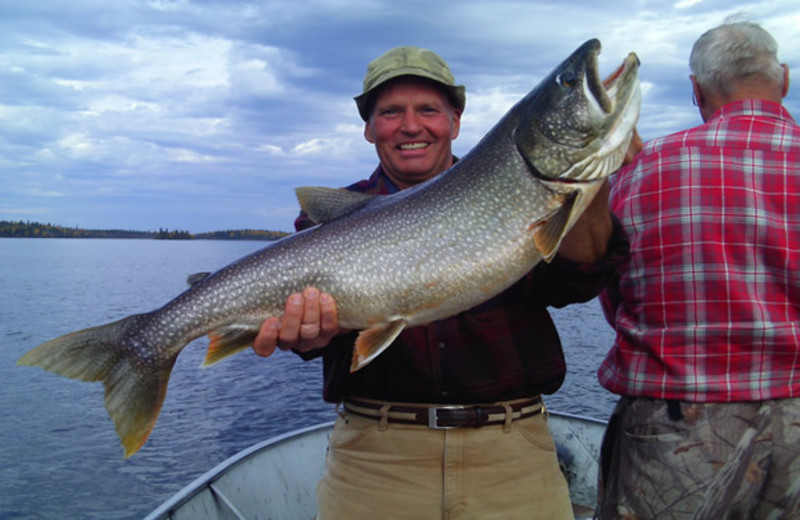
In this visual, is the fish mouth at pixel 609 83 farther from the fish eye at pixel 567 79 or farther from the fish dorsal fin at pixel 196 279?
the fish dorsal fin at pixel 196 279

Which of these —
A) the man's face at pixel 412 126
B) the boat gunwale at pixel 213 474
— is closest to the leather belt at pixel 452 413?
the boat gunwale at pixel 213 474

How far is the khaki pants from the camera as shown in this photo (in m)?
3.15

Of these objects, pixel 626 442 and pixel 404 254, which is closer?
pixel 404 254

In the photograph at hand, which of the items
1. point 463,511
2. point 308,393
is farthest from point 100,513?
point 463,511

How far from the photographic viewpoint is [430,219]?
2963 millimetres

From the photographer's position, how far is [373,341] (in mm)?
2918

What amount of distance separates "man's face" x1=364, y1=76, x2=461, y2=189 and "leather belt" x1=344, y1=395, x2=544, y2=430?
1414mm

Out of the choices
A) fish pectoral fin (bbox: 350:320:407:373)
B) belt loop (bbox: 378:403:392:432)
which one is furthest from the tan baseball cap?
belt loop (bbox: 378:403:392:432)

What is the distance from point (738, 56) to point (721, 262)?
1.24 m

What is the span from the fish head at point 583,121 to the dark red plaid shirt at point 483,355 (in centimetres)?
52

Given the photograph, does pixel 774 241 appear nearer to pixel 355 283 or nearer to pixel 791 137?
pixel 791 137

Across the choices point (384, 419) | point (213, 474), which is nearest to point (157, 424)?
point (213, 474)

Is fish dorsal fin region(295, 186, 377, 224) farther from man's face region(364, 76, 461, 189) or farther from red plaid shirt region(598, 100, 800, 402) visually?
red plaid shirt region(598, 100, 800, 402)

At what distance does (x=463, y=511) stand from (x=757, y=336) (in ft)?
5.57
